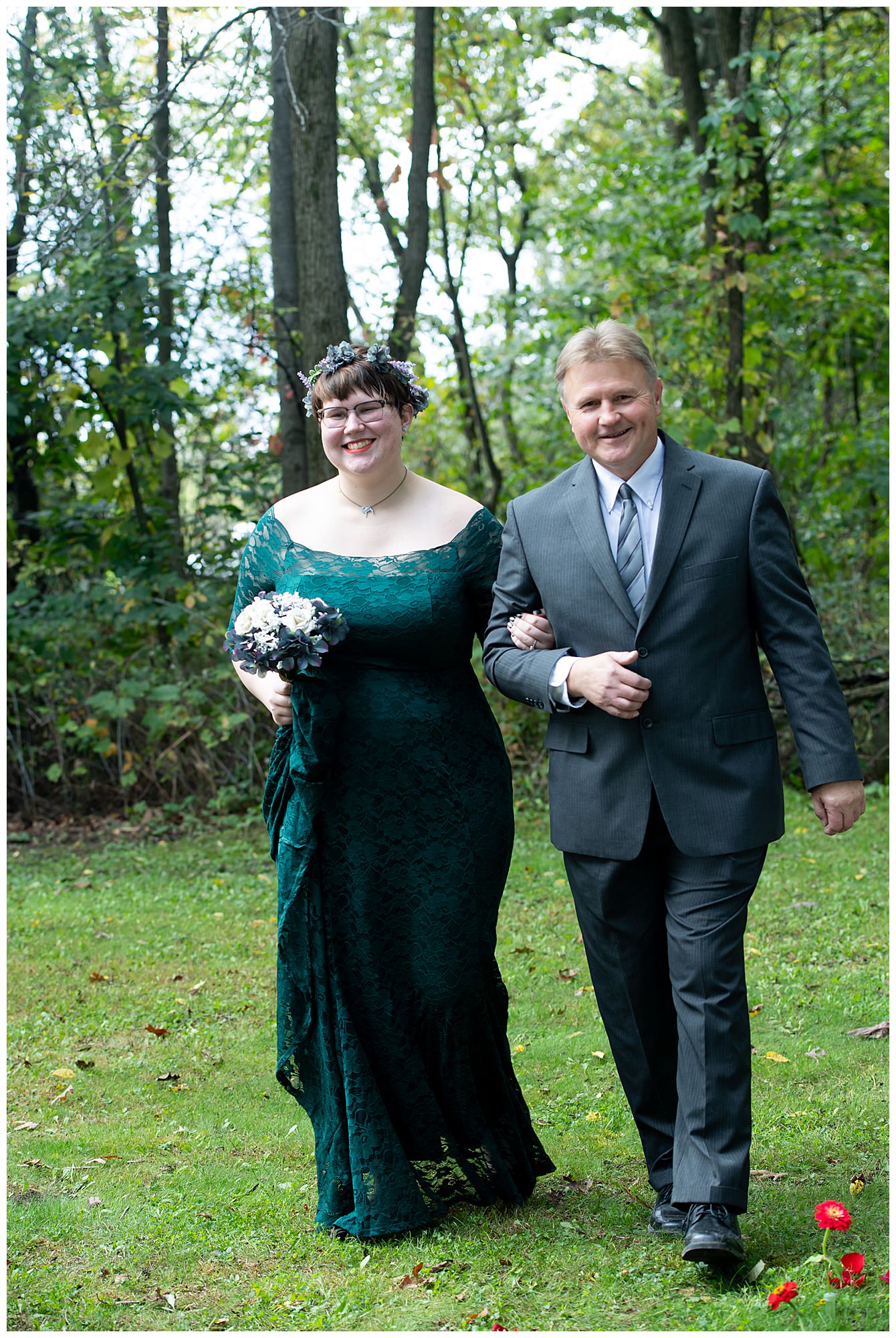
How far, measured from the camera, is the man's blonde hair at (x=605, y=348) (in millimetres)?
3225

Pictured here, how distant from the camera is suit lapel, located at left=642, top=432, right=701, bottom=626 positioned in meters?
3.20

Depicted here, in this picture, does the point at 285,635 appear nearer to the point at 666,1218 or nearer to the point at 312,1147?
the point at 666,1218

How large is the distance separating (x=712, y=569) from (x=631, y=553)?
0.23m

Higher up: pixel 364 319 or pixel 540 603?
pixel 364 319

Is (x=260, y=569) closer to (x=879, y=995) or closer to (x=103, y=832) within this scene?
(x=879, y=995)

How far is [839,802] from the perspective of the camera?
316 centimetres

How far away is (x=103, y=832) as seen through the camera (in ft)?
30.9

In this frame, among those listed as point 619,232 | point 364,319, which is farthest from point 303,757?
point 364,319

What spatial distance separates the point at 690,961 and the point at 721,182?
25.9 feet

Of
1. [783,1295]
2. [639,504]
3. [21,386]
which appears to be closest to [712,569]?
[639,504]

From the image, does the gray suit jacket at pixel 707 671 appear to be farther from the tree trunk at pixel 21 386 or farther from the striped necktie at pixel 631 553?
the tree trunk at pixel 21 386

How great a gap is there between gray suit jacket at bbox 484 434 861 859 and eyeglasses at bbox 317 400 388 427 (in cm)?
72

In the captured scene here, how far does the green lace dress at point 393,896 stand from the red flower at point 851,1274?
3.27ft

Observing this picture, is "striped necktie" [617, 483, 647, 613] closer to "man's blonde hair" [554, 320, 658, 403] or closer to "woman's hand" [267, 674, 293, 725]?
"man's blonde hair" [554, 320, 658, 403]
